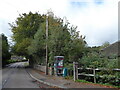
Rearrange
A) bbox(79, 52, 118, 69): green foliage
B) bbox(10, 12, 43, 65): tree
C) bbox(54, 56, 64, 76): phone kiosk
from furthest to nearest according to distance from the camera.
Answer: bbox(10, 12, 43, 65): tree, bbox(54, 56, 64, 76): phone kiosk, bbox(79, 52, 118, 69): green foliage

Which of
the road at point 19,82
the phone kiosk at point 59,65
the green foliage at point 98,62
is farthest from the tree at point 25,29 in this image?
the green foliage at point 98,62

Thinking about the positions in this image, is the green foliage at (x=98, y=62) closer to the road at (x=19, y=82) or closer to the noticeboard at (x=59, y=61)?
the road at (x=19, y=82)

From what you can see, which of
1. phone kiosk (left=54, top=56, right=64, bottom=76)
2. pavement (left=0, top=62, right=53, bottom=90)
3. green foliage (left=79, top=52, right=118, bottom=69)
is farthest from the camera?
phone kiosk (left=54, top=56, right=64, bottom=76)

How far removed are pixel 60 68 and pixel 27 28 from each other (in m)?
22.2

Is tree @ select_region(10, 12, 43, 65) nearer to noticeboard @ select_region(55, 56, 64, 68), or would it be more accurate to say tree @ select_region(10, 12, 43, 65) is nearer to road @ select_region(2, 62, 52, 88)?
road @ select_region(2, 62, 52, 88)

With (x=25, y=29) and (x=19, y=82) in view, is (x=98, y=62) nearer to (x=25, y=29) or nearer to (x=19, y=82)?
(x=19, y=82)

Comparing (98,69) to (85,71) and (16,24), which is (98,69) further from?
(16,24)

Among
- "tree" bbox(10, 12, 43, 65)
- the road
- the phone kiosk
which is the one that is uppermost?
"tree" bbox(10, 12, 43, 65)

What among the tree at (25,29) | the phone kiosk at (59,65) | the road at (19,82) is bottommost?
the road at (19,82)

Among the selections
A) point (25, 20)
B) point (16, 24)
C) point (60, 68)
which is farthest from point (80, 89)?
point (16, 24)

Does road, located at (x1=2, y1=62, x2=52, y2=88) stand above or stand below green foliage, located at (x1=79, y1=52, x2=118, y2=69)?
below

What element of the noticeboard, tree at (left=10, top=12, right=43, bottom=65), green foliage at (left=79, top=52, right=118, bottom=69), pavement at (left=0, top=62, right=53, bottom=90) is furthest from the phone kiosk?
tree at (left=10, top=12, right=43, bottom=65)

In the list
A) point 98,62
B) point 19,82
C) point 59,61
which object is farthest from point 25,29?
point 98,62

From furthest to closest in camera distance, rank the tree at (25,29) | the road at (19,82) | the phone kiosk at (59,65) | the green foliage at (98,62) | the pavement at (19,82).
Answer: the tree at (25,29)
the phone kiosk at (59,65)
the road at (19,82)
the pavement at (19,82)
the green foliage at (98,62)
